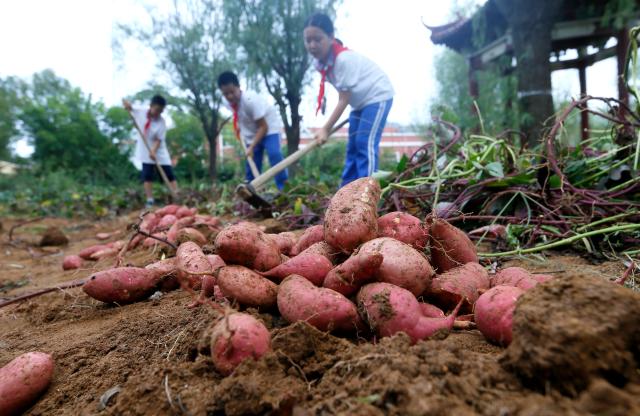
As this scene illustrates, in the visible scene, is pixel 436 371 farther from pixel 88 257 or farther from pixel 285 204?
pixel 285 204

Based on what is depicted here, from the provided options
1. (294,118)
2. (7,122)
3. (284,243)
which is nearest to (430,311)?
(284,243)

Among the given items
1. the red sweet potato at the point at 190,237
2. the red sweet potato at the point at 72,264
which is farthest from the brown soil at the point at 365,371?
the red sweet potato at the point at 72,264

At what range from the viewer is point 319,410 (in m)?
0.69

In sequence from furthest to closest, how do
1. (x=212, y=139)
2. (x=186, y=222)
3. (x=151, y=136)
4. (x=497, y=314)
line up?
(x=212, y=139) → (x=151, y=136) → (x=186, y=222) → (x=497, y=314)

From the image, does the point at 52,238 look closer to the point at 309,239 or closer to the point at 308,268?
the point at 309,239

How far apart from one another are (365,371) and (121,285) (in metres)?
1.12

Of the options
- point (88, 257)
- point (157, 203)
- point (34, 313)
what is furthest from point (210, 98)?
point (34, 313)

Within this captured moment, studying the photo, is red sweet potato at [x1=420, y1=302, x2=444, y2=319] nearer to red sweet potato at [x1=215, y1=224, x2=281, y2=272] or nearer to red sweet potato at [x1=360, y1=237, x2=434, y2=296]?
red sweet potato at [x1=360, y1=237, x2=434, y2=296]

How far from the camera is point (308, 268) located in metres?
1.13

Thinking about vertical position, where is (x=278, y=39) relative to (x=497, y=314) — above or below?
above

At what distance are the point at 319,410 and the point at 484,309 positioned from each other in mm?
468

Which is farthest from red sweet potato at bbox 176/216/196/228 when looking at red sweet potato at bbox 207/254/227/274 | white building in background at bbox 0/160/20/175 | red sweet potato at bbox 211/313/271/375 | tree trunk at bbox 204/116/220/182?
white building in background at bbox 0/160/20/175

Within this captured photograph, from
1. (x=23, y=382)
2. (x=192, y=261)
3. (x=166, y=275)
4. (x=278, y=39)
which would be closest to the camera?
(x=23, y=382)

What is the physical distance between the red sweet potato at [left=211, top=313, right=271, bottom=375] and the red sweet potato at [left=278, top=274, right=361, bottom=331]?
4.6 inches
